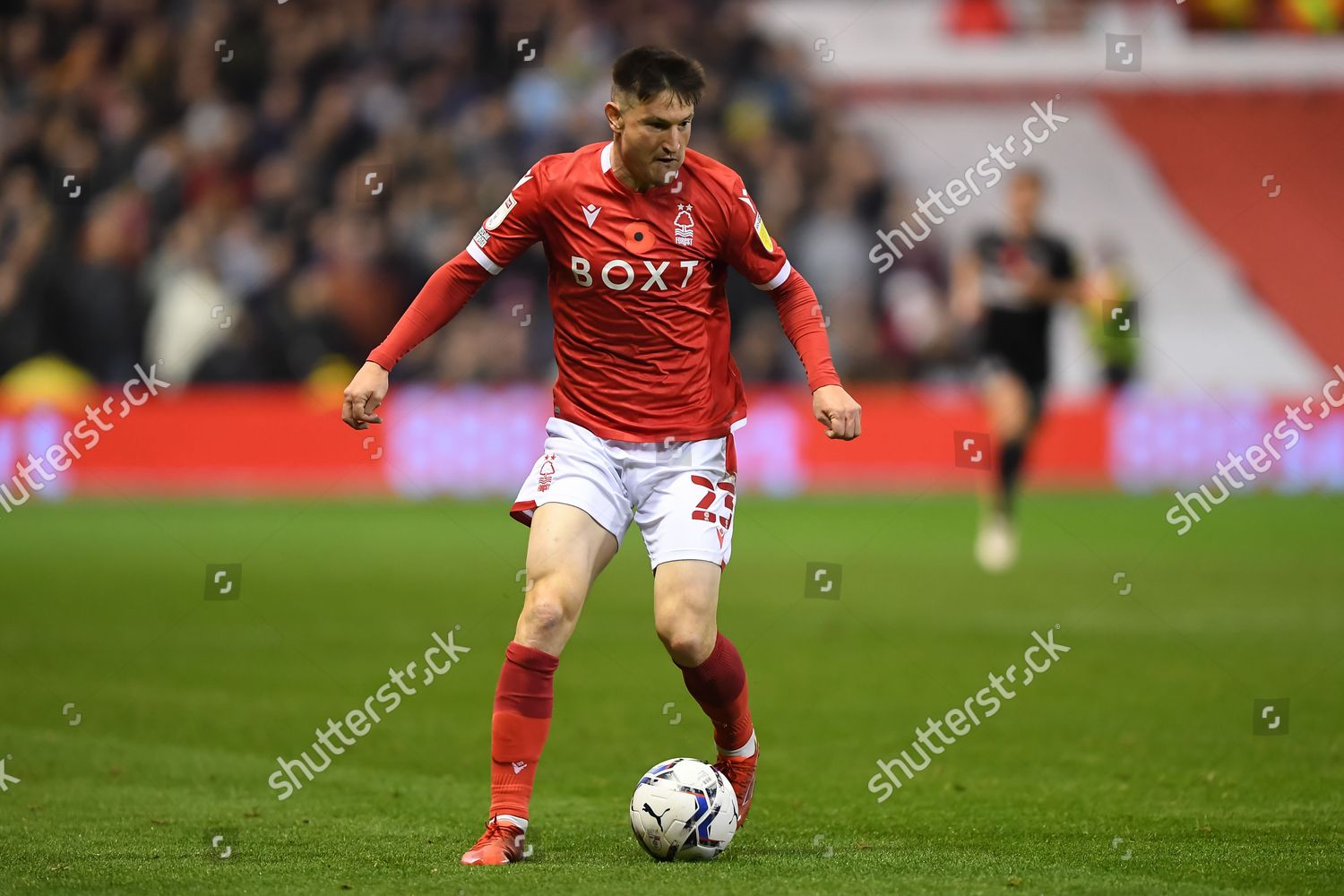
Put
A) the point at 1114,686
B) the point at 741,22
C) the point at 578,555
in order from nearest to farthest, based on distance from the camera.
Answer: the point at 578,555 → the point at 1114,686 → the point at 741,22

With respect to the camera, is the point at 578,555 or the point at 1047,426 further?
the point at 1047,426

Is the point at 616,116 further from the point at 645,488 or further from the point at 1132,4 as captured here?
the point at 1132,4

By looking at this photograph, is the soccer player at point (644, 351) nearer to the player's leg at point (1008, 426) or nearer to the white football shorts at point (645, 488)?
the white football shorts at point (645, 488)

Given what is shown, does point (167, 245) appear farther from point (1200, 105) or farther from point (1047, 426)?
point (1200, 105)

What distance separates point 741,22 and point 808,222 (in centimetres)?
446

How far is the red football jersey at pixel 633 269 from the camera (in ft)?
17.7

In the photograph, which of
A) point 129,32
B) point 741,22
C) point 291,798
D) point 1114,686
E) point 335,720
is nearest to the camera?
point 291,798

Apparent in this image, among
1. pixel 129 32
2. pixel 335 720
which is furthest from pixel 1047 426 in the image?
pixel 335 720

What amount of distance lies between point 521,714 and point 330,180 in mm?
15816

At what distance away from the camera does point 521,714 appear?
16.8ft

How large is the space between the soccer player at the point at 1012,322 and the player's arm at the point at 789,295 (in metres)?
7.86

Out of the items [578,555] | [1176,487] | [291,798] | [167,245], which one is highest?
[167,245]

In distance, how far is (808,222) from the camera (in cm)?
2105

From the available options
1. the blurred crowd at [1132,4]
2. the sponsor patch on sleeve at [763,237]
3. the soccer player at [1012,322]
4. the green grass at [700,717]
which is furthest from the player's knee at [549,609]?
the blurred crowd at [1132,4]
